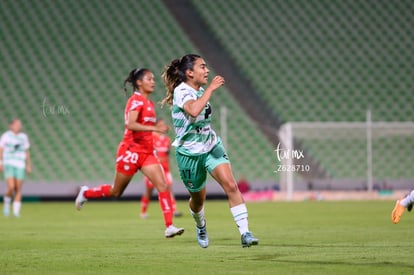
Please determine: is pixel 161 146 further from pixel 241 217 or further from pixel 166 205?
pixel 241 217

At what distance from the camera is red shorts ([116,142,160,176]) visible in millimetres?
11516

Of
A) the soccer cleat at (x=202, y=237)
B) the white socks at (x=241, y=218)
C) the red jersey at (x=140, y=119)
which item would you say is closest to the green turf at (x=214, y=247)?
the soccer cleat at (x=202, y=237)

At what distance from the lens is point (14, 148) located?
18.3m

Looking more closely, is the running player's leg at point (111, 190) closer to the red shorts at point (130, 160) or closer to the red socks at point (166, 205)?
the red shorts at point (130, 160)

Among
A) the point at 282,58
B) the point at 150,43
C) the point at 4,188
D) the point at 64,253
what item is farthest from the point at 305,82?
the point at 64,253

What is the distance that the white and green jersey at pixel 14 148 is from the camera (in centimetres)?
1830

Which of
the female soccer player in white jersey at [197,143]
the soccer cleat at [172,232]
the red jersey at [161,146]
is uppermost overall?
the female soccer player in white jersey at [197,143]

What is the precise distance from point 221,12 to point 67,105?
22.0 feet

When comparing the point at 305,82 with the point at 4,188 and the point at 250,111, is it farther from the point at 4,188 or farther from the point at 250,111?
the point at 4,188

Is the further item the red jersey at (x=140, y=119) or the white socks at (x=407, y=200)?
the red jersey at (x=140, y=119)

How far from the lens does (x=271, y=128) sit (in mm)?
25578

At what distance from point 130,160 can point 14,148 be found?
752cm

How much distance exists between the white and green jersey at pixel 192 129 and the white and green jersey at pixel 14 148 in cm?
1019

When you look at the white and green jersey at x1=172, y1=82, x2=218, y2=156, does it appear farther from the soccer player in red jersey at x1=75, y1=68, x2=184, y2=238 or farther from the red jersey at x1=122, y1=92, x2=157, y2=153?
the red jersey at x1=122, y1=92, x2=157, y2=153
